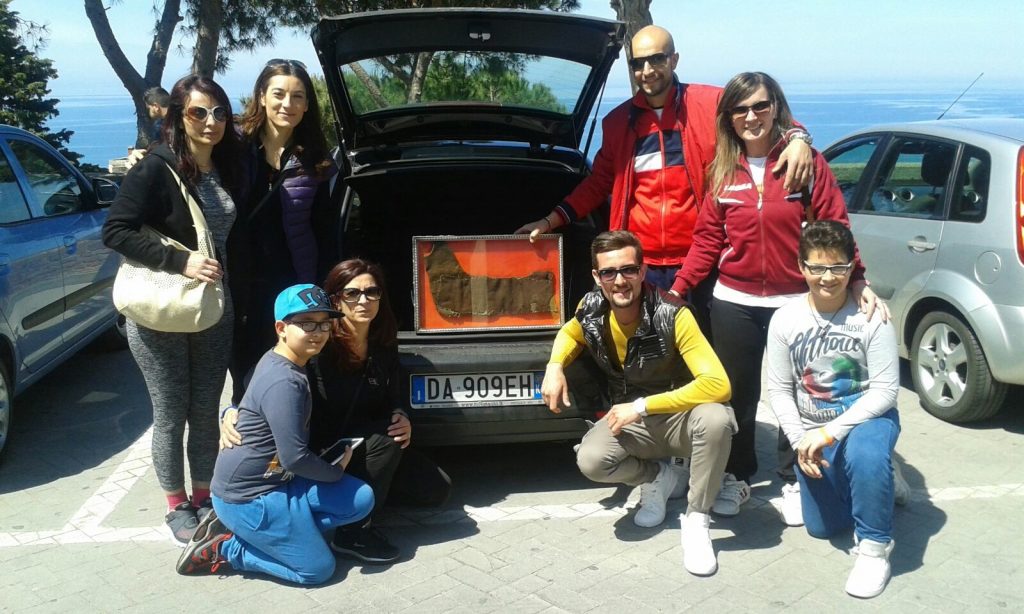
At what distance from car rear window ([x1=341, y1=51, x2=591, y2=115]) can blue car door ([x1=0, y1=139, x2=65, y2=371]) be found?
1913 mm

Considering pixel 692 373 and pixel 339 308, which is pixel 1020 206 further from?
pixel 339 308

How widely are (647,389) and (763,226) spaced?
79 centimetres

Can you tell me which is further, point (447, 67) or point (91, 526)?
point (447, 67)

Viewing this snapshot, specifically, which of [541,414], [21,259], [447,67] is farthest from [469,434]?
[21,259]

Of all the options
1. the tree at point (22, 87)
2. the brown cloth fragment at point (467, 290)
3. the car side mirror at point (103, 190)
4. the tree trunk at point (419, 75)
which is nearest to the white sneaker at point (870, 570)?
the brown cloth fragment at point (467, 290)

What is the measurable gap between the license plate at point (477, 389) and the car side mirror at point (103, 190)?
3164 millimetres

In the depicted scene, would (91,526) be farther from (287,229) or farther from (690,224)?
(690,224)

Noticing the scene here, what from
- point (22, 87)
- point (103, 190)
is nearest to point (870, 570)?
point (103, 190)

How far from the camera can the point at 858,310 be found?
12.0 feet

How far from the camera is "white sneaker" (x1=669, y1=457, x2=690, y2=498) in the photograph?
161 inches

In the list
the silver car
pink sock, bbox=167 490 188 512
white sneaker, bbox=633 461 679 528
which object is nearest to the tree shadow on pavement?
pink sock, bbox=167 490 188 512

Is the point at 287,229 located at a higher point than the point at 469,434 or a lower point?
higher

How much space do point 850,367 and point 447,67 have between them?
9.37 ft

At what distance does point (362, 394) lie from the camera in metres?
3.79
